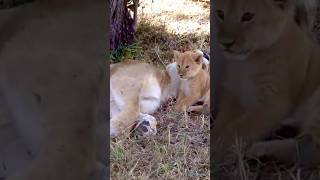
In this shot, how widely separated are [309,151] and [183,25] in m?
3.21

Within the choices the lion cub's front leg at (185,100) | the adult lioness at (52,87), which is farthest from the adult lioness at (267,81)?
the lion cub's front leg at (185,100)

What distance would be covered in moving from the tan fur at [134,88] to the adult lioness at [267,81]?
147cm

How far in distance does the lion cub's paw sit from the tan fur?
3 cm

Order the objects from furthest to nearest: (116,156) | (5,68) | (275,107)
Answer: (116,156)
(275,107)
(5,68)

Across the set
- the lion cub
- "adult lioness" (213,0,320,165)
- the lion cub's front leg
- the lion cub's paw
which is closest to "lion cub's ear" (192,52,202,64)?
the lion cub

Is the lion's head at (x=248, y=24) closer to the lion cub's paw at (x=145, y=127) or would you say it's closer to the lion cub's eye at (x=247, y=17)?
the lion cub's eye at (x=247, y=17)

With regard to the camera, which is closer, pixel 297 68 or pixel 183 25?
pixel 297 68

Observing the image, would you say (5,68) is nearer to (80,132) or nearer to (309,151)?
(80,132)

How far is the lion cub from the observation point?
3525mm

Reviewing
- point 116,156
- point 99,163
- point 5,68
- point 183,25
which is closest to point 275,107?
point 99,163

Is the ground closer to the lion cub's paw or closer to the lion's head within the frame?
the lion cub's paw

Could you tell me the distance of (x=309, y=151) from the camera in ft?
5.31

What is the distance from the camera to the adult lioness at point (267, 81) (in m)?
1.57

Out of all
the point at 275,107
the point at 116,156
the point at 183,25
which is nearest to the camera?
the point at 275,107
